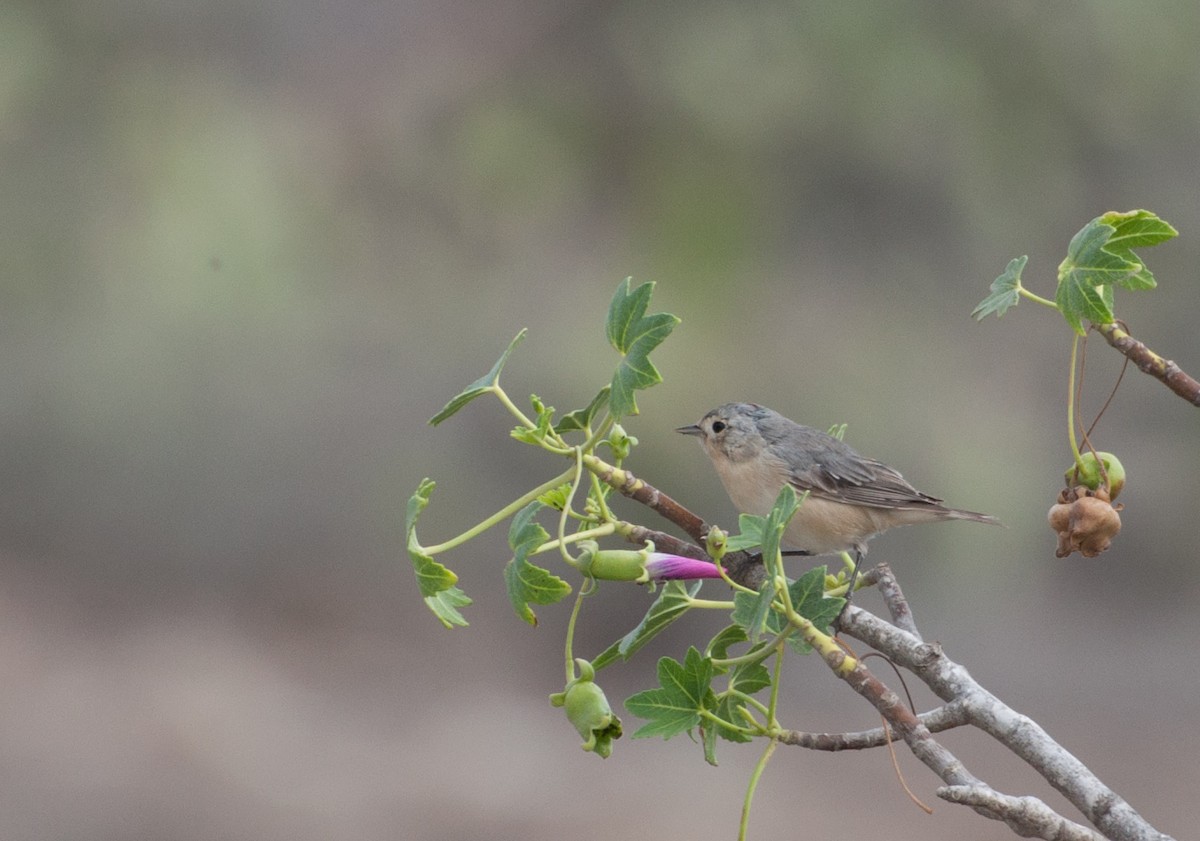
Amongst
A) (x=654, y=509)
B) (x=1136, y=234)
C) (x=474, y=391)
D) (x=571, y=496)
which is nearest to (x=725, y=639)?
(x=654, y=509)

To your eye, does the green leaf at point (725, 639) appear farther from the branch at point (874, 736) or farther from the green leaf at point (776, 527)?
the green leaf at point (776, 527)

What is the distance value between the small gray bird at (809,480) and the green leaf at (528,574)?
127 centimetres

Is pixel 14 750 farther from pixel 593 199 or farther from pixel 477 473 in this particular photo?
pixel 593 199

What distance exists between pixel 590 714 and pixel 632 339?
1.32 feet

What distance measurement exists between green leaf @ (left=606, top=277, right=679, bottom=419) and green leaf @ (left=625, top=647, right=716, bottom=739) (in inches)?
10.8

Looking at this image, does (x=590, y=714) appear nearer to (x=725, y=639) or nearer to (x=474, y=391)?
(x=725, y=639)

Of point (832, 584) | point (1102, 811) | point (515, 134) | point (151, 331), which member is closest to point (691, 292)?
point (515, 134)

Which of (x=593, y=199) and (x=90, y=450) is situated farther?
(x=593, y=199)

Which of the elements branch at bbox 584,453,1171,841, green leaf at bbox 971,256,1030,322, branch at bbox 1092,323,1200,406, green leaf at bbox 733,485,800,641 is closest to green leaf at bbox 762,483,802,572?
green leaf at bbox 733,485,800,641

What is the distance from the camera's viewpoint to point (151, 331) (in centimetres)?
795

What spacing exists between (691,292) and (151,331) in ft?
10.9

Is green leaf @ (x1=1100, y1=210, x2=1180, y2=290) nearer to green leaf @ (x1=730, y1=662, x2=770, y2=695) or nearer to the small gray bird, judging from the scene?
green leaf @ (x1=730, y1=662, x2=770, y2=695)

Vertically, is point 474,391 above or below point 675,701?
above

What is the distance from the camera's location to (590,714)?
54.7 inches
